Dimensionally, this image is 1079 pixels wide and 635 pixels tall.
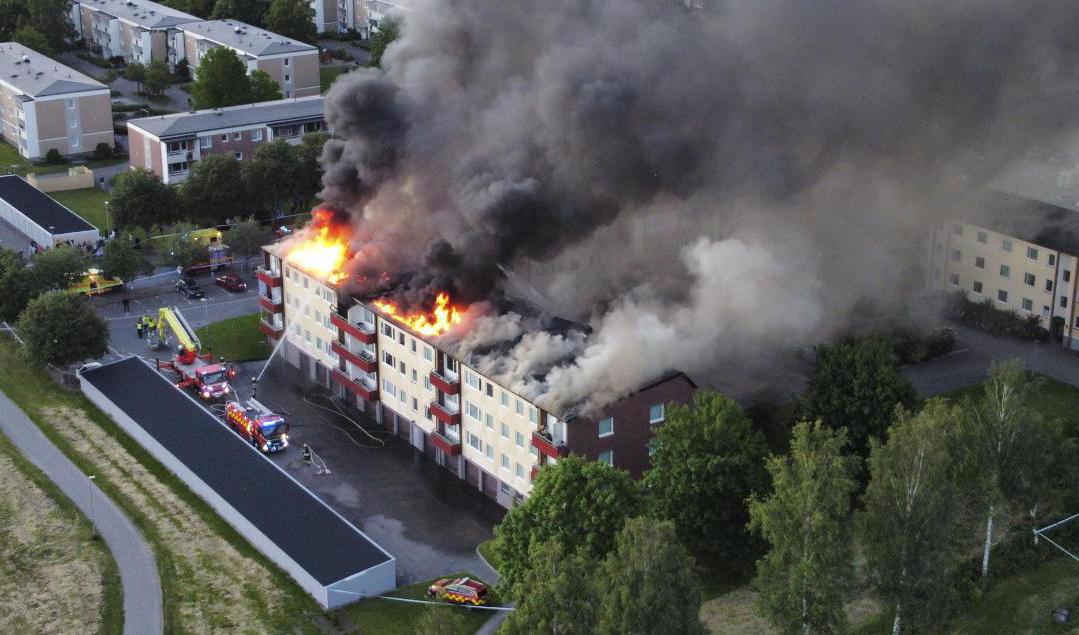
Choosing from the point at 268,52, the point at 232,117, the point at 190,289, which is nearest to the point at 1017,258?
the point at 190,289

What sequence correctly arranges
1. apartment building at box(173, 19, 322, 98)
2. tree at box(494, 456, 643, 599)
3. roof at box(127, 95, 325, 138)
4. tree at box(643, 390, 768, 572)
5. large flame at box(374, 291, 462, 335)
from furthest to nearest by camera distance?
1. apartment building at box(173, 19, 322, 98)
2. roof at box(127, 95, 325, 138)
3. large flame at box(374, 291, 462, 335)
4. tree at box(643, 390, 768, 572)
5. tree at box(494, 456, 643, 599)

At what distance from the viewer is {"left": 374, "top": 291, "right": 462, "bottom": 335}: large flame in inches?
1746

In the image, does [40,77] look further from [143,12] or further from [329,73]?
[329,73]

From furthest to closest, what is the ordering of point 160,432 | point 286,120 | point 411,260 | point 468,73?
1. point 286,120
2. point 468,73
3. point 411,260
4. point 160,432

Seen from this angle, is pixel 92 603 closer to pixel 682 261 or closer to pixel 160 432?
pixel 160 432

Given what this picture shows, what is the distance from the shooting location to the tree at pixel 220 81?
7912cm

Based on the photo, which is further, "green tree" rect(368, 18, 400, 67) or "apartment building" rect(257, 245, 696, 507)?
"green tree" rect(368, 18, 400, 67)

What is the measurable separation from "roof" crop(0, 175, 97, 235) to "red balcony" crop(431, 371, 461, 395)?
2768 cm

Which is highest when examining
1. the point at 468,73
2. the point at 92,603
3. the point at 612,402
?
the point at 468,73

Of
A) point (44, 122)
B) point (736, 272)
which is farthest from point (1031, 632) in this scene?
point (44, 122)

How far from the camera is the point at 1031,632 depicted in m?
34.0

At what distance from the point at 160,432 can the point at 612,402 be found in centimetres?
1542

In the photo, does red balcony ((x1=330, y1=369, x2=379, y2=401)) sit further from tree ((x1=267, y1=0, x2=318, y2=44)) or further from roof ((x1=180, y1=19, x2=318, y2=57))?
tree ((x1=267, y1=0, x2=318, y2=44))

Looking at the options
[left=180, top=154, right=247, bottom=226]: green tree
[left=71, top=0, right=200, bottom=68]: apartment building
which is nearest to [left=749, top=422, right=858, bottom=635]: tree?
[left=180, top=154, right=247, bottom=226]: green tree
